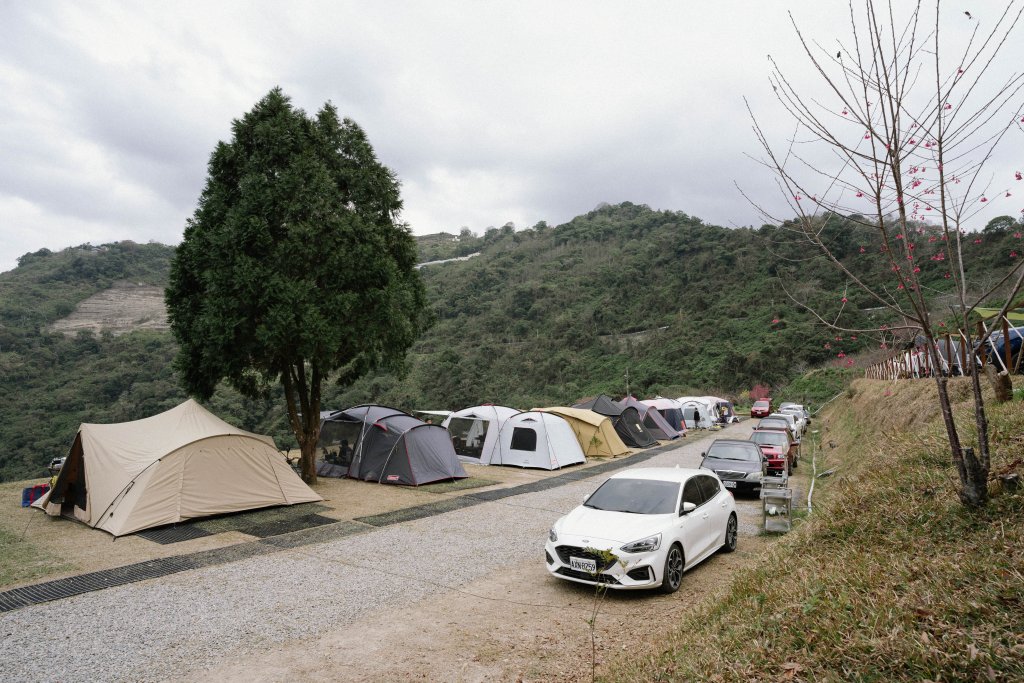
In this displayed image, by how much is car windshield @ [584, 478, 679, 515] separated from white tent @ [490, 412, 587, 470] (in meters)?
9.58

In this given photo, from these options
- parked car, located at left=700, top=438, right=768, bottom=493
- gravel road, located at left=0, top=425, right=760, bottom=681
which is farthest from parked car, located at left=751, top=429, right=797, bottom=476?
gravel road, located at left=0, top=425, right=760, bottom=681

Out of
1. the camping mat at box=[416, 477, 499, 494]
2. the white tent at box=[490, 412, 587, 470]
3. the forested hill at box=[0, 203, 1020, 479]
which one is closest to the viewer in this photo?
the camping mat at box=[416, 477, 499, 494]

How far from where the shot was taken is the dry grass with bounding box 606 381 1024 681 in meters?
3.38

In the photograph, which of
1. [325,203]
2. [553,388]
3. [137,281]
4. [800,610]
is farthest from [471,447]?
[137,281]

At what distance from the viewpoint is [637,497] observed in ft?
25.5

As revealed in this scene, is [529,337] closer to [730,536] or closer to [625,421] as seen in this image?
[625,421]

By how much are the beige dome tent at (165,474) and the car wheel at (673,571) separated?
807 cm

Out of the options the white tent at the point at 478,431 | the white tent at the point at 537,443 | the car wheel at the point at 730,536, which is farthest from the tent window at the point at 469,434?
the car wheel at the point at 730,536

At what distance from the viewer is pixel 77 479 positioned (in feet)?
35.5

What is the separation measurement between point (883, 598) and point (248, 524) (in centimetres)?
985

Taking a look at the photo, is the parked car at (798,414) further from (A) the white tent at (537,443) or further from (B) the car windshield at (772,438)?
(A) the white tent at (537,443)

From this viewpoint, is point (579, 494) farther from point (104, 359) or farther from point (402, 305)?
point (104, 359)

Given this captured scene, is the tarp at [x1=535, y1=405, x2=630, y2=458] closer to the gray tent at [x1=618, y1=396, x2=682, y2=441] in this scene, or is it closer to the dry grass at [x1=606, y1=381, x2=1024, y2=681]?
Answer: the gray tent at [x1=618, y1=396, x2=682, y2=441]

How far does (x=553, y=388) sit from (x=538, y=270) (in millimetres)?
43623
